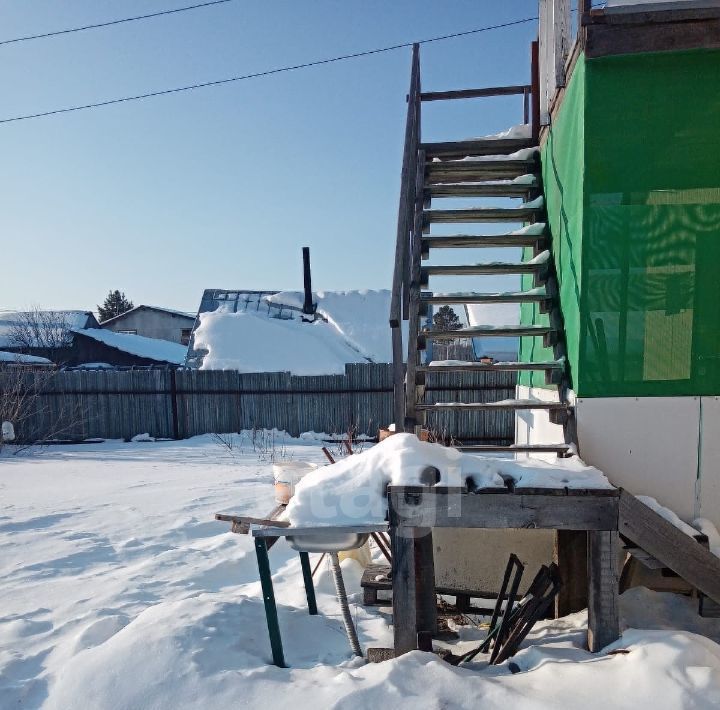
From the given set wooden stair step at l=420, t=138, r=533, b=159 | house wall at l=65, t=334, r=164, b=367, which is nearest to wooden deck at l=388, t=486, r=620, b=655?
wooden stair step at l=420, t=138, r=533, b=159

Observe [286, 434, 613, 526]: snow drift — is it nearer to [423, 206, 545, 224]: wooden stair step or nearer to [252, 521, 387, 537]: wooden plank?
[252, 521, 387, 537]: wooden plank

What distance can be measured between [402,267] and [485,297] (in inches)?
30.6

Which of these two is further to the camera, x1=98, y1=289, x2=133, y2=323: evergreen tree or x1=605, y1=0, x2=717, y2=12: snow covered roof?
x1=98, y1=289, x2=133, y2=323: evergreen tree

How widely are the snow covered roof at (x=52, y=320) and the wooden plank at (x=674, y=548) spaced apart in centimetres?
2817

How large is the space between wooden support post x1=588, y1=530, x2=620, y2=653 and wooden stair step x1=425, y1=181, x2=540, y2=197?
2929 mm

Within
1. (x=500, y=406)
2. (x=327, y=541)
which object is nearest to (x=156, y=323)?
(x=500, y=406)

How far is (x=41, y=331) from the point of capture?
2622 cm

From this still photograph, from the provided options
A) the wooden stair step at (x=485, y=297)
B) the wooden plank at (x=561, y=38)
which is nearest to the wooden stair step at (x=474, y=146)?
the wooden plank at (x=561, y=38)

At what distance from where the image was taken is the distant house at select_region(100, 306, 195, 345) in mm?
30484

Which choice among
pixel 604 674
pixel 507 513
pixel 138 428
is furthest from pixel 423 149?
pixel 138 428

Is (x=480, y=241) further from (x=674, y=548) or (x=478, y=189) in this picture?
(x=674, y=548)

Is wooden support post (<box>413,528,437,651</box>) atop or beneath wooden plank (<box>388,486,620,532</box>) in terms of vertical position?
beneath

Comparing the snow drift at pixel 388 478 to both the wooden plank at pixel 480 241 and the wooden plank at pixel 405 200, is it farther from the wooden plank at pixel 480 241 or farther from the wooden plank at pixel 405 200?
the wooden plank at pixel 480 241

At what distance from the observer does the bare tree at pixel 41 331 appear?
25266 mm
